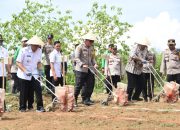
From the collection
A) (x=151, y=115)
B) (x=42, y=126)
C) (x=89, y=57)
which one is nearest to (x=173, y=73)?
(x=89, y=57)

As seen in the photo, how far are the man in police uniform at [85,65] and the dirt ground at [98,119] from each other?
1082 mm

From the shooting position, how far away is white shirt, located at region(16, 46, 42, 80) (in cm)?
942

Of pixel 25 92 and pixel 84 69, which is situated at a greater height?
pixel 84 69

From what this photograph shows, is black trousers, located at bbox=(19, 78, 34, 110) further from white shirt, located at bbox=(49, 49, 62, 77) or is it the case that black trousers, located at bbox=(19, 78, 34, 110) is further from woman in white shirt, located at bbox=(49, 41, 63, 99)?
white shirt, located at bbox=(49, 49, 62, 77)

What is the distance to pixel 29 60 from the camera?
9.47 m

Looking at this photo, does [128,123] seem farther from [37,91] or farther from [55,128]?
[37,91]

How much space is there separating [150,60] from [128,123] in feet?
15.6

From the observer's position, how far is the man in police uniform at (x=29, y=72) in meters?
9.41

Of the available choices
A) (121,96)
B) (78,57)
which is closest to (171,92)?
(121,96)

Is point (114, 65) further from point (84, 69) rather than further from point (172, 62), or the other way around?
point (84, 69)

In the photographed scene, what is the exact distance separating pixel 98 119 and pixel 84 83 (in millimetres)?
3197

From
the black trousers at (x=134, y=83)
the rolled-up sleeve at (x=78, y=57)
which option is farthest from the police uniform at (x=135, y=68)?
the rolled-up sleeve at (x=78, y=57)

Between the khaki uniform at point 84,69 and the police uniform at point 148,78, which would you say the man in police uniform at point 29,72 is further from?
the police uniform at point 148,78

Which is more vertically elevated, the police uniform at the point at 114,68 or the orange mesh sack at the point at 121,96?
the police uniform at the point at 114,68
